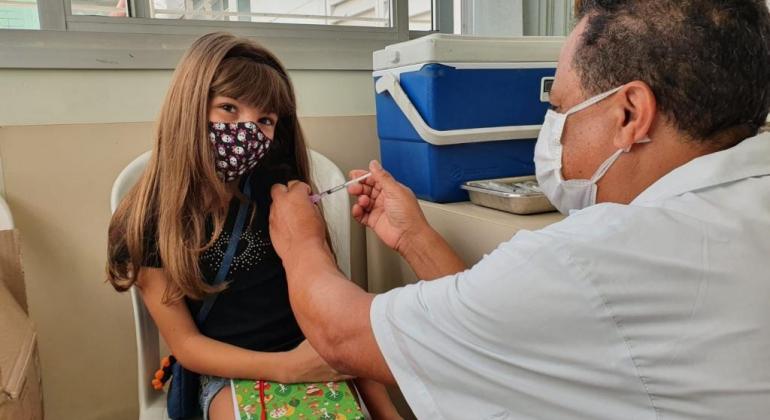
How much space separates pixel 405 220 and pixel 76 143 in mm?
800

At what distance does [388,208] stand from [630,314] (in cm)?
62

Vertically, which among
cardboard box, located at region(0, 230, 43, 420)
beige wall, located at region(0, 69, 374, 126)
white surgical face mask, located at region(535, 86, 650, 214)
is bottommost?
cardboard box, located at region(0, 230, 43, 420)

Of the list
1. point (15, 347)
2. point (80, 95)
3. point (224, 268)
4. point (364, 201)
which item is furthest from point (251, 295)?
point (80, 95)

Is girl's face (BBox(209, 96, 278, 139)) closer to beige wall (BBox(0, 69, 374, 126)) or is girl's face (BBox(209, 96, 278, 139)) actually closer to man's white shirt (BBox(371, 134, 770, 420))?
beige wall (BBox(0, 69, 374, 126))

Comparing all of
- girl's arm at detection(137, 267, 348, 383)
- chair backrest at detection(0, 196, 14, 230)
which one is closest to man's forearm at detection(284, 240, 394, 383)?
girl's arm at detection(137, 267, 348, 383)

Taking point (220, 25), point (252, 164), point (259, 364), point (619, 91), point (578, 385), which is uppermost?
point (220, 25)

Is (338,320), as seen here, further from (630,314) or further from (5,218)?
(5,218)

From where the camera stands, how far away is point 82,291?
138cm

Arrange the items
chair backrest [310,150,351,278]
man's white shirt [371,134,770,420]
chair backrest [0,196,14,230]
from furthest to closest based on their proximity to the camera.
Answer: chair backrest [310,150,351,278] → chair backrest [0,196,14,230] → man's white shirt [371,134,770,420]

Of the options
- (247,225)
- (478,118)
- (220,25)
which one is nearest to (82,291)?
(247,225)

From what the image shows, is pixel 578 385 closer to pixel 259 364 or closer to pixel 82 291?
pixel 259 364

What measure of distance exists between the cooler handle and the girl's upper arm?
615mm

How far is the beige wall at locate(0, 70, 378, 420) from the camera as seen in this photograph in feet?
4.19

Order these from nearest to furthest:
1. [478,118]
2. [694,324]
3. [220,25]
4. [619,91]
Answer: [694,324] < [619,91] < [478,118] < [220,25]
